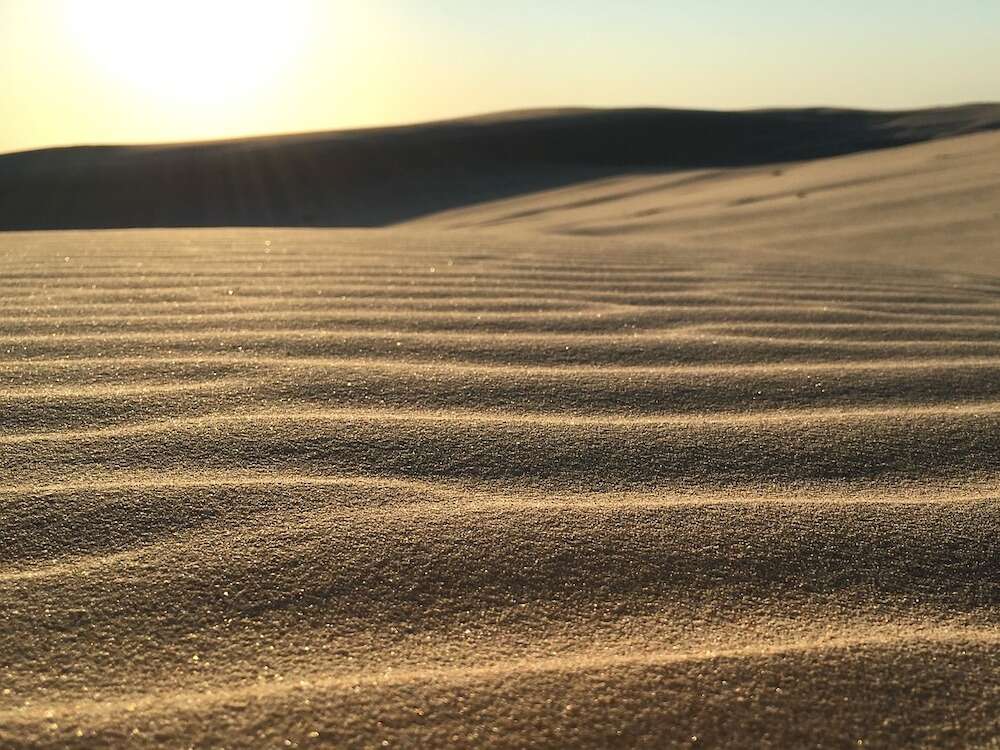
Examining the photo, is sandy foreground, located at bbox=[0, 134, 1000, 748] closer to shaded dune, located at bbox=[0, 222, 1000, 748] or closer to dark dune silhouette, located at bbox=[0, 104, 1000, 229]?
shaded dune, located at bbox=[0, 222, 1000, 748]

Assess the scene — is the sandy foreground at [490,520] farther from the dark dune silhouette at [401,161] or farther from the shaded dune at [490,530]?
the dark dune silhouette at [401,161]

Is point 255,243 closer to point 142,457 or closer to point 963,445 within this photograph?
point 142,457

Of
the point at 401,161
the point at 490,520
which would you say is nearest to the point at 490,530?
the point at 490,520

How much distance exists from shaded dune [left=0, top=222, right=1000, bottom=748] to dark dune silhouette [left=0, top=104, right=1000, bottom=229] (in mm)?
8332

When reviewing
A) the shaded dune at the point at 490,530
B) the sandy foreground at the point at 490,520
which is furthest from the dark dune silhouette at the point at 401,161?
the shaded dune at the point at 490,530

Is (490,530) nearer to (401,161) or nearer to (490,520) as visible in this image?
(490,520)

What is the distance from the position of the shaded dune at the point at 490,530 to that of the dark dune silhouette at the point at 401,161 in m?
8.33

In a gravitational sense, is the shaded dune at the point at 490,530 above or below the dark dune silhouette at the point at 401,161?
below

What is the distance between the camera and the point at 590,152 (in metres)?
13.4

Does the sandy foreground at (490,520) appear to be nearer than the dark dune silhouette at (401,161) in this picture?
Yes

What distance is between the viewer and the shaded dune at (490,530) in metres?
0.69

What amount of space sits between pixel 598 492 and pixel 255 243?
224 centimetres

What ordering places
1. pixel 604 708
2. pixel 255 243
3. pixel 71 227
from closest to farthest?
pixel 604 708 < pixel 255 243 < pixel 71 227

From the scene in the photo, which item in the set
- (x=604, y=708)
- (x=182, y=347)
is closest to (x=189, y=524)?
(x=604, y=708)
